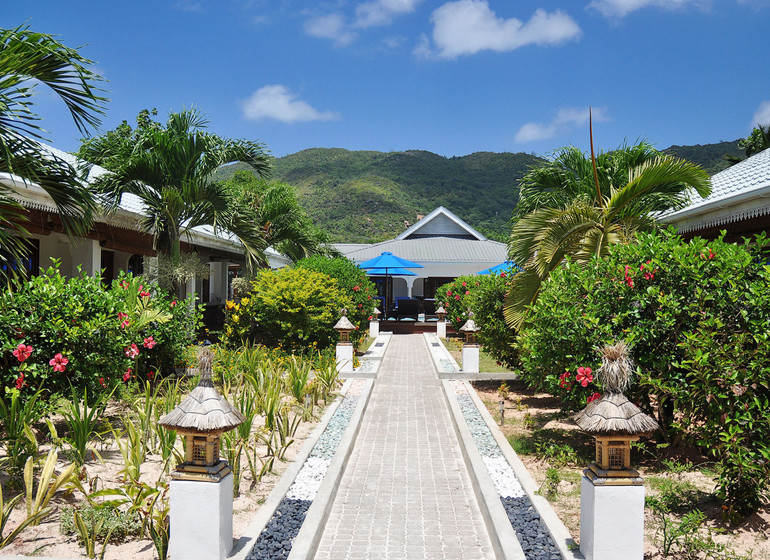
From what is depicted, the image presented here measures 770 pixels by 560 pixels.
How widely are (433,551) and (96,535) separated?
249cm

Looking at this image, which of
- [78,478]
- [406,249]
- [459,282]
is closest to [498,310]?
[78,478]

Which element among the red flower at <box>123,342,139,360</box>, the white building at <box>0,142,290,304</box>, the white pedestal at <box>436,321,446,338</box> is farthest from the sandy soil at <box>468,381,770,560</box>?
the white pedestal at <box>436,321,446,338</box>

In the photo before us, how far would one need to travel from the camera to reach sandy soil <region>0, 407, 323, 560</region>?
3947 millimetres

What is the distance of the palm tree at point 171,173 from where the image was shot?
10766 mm

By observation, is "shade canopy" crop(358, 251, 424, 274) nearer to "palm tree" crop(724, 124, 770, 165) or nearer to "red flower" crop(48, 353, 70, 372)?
"palm tree" crop(724, 124, 770, 165)

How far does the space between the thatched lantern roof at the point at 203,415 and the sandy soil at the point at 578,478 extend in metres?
2.82

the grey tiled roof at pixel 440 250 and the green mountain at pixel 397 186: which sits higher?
the green mountain at pixel 397 186

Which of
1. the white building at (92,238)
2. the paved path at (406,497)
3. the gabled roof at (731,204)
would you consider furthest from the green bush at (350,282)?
the gabled roof at (731,204)

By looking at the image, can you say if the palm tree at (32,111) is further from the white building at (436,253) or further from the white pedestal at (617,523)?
the white building at (436,253)

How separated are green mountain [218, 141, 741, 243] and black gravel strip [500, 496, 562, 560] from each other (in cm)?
4885

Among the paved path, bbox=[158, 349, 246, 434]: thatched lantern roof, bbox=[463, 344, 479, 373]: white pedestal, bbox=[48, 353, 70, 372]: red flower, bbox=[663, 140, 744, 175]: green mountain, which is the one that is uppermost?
bbox=[663, 140, 744, 175]: green mountain

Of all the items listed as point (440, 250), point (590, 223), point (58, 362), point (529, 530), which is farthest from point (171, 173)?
point (440, 250)

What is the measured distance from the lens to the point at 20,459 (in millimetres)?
4887

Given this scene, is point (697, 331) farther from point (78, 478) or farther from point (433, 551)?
point (78, 478)
